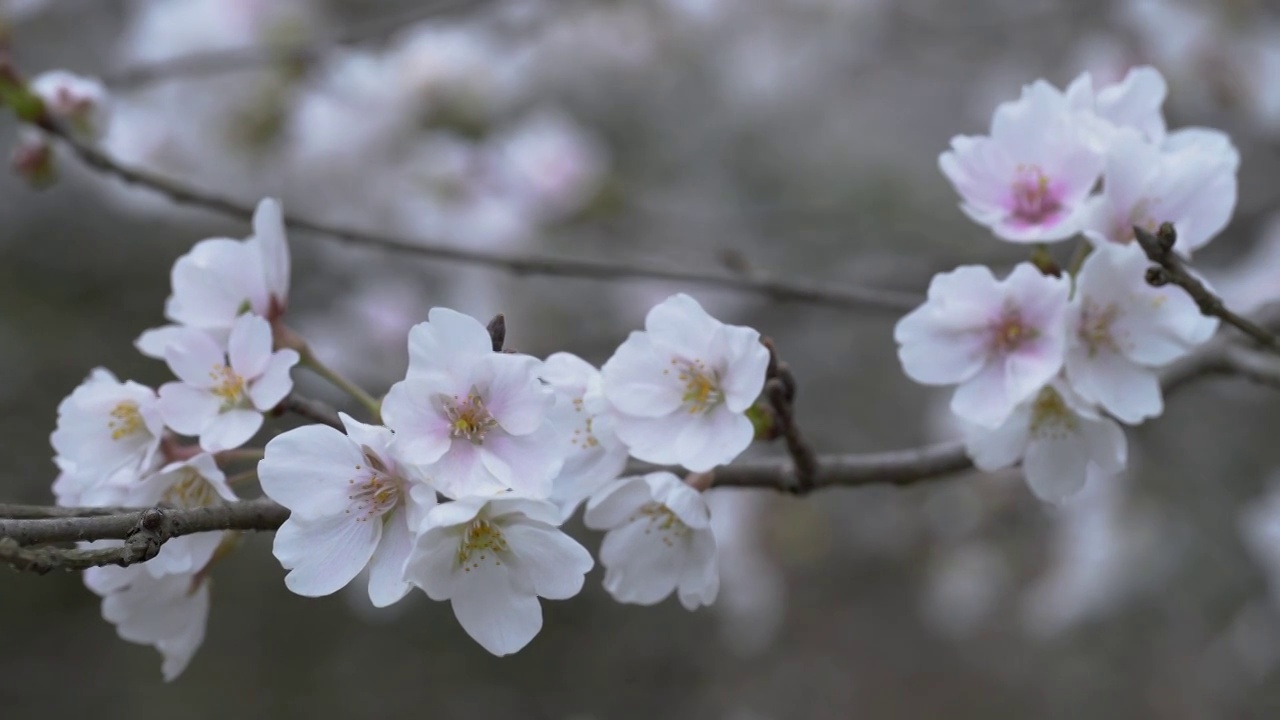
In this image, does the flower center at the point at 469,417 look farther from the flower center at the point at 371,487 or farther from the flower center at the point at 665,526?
the flower center at the point at 665,526

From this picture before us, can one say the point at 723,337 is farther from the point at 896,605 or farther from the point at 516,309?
the point at 896,605

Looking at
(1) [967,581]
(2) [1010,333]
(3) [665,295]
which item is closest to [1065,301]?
(2) [1010,333]

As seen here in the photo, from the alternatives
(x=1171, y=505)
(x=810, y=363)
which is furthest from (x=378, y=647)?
(x=1171, y=505)

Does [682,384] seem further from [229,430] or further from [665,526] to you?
[229,430]

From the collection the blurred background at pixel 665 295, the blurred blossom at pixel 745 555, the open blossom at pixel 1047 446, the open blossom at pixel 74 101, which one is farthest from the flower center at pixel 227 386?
the blurred blossom at pixel 745 555

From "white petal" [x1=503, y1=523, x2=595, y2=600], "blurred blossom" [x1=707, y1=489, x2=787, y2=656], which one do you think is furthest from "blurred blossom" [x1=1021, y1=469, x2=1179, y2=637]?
"white petal" [x1=503, y1=523, x2=595, y2=600]

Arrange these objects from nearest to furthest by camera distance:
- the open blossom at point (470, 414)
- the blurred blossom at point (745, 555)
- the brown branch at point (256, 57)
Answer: the open blossom at point (470, 414) < the brown branch at point (256, 57) < the blurred blossom at point (745, 555)
